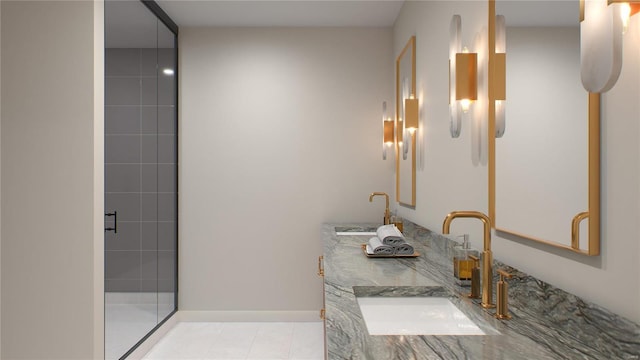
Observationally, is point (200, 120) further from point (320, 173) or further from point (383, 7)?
point (383, 7)

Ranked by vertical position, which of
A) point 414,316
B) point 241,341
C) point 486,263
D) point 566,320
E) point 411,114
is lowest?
point 241,341

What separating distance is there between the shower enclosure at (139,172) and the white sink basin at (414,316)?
6.13 ft

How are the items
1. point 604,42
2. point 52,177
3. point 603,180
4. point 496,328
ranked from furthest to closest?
point 52,177 → point 496,328 → point 603,180 → point 604,42

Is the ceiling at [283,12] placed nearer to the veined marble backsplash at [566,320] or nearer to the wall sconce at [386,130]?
the wall sconce at [386,130]

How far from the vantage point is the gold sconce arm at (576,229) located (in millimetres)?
1069

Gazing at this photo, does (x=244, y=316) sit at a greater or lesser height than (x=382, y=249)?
lesser

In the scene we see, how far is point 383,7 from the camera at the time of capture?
3418 mm

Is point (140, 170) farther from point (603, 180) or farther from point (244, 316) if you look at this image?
point (603, 180)

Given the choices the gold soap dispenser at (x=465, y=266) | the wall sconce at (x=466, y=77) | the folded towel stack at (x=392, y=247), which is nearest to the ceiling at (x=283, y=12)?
the wall sconce at (x=466, y=77)

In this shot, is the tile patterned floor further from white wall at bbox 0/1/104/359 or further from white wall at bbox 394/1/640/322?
white wall at bbox 394/1/640/322

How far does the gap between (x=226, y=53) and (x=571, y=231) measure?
3.43 m

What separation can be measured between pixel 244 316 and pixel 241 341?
47 cm

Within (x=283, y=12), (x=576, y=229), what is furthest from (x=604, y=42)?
(x=283, y=12)

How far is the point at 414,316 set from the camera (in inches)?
56.1
